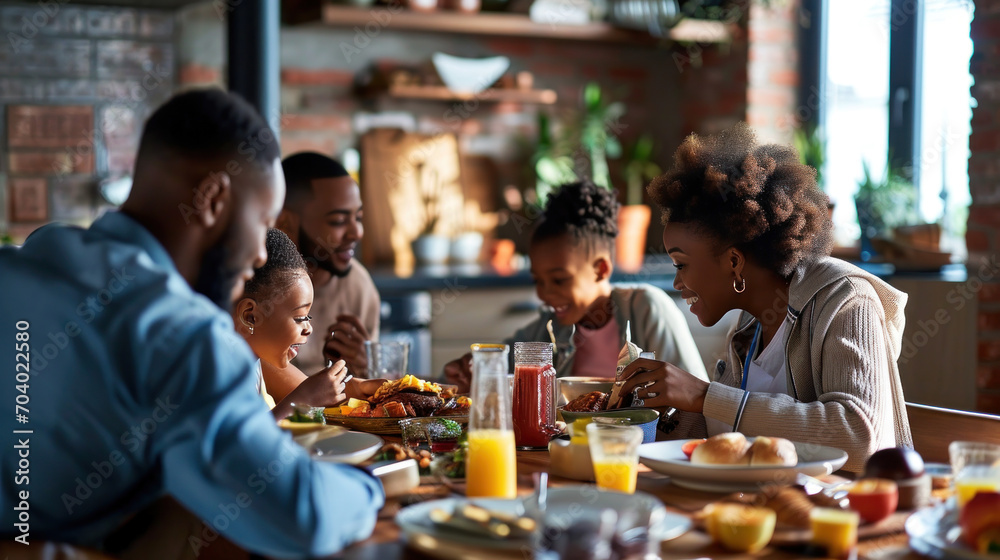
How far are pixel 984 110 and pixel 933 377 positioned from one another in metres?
0.83

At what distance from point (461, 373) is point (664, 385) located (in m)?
0.71

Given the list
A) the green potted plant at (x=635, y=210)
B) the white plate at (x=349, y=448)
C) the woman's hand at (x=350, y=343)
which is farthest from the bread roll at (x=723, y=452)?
the green potted plant at (x=635, y=210)

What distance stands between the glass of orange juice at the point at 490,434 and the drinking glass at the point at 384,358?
3.27 ft

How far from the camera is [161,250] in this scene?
1090 mm

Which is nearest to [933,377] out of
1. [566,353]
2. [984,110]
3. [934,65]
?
[984,110]

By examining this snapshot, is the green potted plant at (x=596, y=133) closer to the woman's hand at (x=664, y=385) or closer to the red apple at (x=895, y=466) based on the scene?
the woman's hand at (x=664, y=385)

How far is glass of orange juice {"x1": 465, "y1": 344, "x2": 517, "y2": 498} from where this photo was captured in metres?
1.25

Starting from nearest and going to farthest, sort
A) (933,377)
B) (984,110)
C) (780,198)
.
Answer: (780,198)
(933,377)
(984,110)

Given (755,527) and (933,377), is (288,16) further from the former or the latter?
(755,527)

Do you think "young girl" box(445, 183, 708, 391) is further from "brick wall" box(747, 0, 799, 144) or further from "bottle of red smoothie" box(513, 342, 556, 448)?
"brick wall" box(747, 0, 799, 144)

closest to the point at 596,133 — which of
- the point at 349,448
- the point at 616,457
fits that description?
the point at 349,448

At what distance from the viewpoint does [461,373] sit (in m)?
2.25

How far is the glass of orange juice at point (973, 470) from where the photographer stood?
117 cm

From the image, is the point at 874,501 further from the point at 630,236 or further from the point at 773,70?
the point at 773,70
